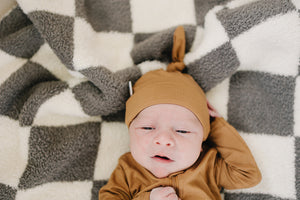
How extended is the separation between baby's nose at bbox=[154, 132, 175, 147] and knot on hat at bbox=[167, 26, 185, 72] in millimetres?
336

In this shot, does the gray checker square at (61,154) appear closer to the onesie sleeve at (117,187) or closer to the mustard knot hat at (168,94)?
the onesie sleeve at (117,187)

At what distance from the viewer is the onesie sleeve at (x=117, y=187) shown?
0.98 meters

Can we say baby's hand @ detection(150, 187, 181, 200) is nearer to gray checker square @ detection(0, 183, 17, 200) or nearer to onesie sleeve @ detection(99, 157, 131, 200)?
onesie sleeve @ detection(99, 157, 131, 200)

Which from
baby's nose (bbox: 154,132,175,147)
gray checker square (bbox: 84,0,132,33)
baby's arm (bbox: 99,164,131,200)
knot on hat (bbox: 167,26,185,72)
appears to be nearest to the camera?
baby's nose (bbox: 154,132,175,147)

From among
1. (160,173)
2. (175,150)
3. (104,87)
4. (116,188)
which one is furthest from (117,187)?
(104,87)

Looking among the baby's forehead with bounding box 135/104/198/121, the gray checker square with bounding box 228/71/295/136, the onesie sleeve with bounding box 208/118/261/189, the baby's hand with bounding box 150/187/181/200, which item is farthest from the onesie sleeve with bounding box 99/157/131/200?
the gray checker square with bounding box 228/71/295/136

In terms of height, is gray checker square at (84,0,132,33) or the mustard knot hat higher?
gray checker square at (84,0,132,33)

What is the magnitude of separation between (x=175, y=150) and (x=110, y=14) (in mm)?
701

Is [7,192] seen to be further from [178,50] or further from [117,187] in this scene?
[178,50]

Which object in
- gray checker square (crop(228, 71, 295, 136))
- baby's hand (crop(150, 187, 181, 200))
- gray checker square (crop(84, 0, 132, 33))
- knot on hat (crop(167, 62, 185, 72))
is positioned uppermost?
gray checker square (crop(84, 0, 132, 33))

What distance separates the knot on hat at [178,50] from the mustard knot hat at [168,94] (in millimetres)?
39

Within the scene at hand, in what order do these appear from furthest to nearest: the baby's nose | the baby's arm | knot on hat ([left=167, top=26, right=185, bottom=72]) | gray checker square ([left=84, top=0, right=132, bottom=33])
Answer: gray checker square ([left=84, top=0, right=132, bottom=33]) < knot on hat ([left=167, top=26, right=185, bottom=72]) < the baby's arm < the baby's nose

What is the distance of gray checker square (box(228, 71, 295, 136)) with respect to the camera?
1.11 metres

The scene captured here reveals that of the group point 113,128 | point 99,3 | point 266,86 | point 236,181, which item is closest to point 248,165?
point 236,181
